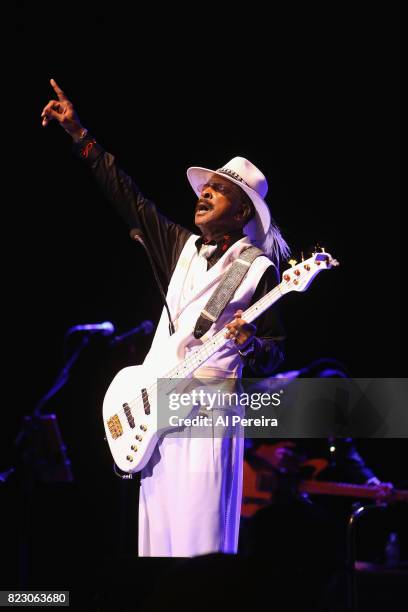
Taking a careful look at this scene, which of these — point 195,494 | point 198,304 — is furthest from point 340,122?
point 195,494

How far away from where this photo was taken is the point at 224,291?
380 cm

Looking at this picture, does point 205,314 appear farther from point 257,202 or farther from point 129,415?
point 257,202

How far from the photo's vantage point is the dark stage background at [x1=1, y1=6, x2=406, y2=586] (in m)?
6.68

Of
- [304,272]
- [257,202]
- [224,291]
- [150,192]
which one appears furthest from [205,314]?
[150,192]

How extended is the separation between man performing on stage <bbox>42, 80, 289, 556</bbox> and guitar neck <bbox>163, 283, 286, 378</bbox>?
0.06m

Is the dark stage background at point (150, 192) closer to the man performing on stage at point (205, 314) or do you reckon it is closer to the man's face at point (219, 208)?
the man performing on stage at point (205, 314)

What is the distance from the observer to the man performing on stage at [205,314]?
3590 millimetres

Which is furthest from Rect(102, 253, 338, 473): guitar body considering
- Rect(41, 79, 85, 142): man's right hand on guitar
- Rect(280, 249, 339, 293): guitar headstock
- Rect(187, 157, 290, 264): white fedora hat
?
Rect(41, 79, 85, 142): man's right hand on guitar

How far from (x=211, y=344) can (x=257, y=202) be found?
2.99ft

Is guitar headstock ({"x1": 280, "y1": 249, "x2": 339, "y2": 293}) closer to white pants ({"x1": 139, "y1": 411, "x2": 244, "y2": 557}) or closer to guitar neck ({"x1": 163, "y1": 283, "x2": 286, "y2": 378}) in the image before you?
guitar neck ({"x1": 163, "y1": 283, "x2": 286, "y2": 378})

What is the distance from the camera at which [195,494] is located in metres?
3.59

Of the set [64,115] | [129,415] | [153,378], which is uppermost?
[64,115]

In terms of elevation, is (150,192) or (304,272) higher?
(150,192)

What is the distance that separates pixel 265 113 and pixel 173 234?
9.82 ft
